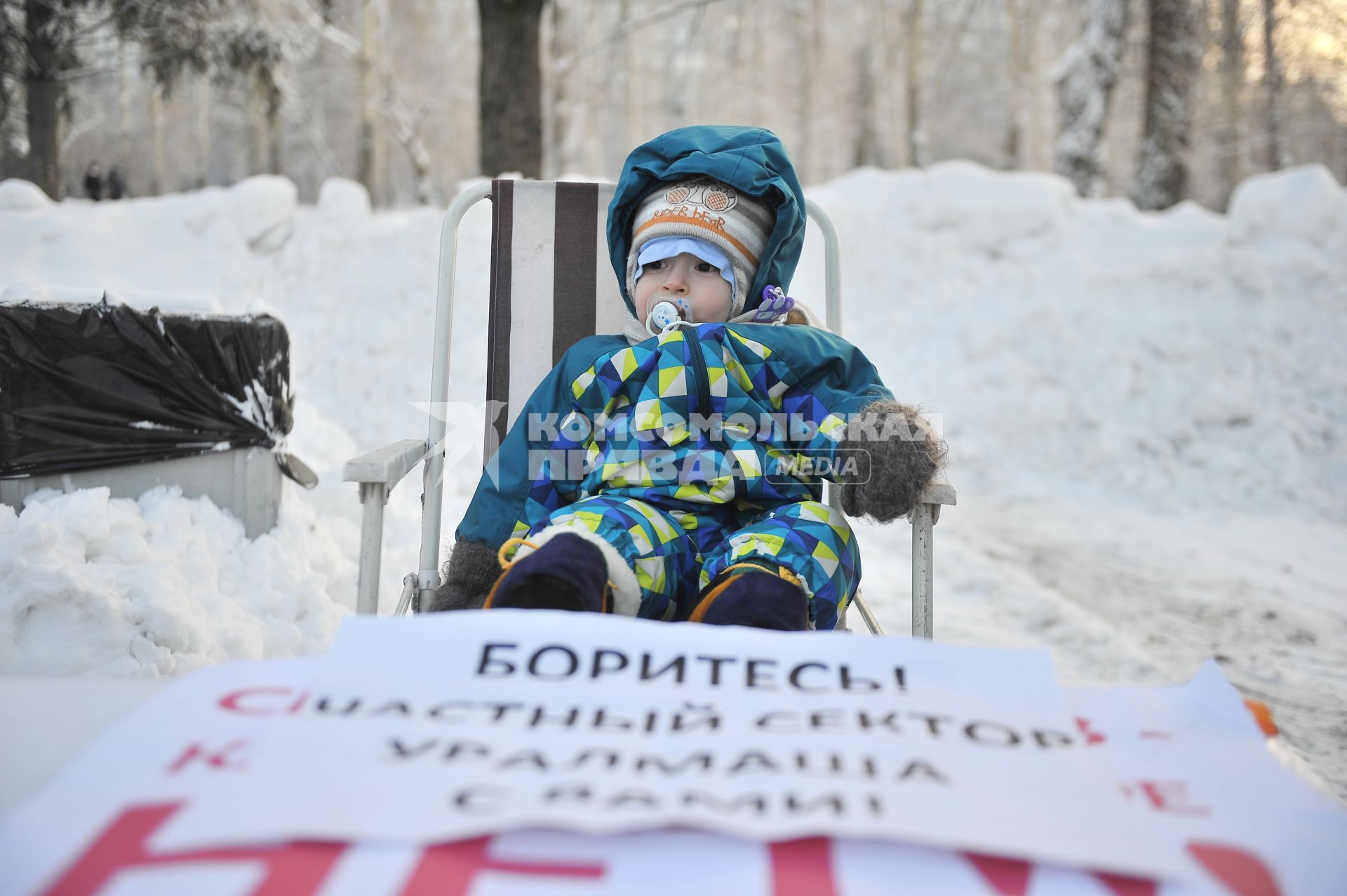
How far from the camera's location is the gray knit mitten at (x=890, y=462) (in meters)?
1.58

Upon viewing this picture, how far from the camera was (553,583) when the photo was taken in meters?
1.30

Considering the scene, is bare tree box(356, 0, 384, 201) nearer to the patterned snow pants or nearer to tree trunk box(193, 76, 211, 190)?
tree trunk box(193, 76, 211, 190)

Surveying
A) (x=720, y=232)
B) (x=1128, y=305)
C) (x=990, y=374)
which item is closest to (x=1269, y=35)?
(x=1128, y=305)

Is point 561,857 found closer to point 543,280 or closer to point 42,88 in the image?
point 543,280

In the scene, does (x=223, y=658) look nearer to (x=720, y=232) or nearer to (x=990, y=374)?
(x=720, y=232)

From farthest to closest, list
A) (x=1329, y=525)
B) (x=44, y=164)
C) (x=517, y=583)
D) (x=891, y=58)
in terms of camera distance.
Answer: (x=891, y=58) < (x=44, y=164) < (x=1329, y=525) < (x=517, y=583)

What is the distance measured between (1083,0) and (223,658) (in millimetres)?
10008

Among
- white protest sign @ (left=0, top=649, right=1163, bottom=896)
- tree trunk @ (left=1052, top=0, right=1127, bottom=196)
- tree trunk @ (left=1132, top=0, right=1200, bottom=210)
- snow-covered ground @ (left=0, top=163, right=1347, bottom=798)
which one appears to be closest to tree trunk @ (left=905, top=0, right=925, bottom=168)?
tree trunk @ (left=1052, top=0, right=1127, bottom=196)

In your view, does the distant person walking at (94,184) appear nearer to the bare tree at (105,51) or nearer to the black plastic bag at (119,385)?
the bare tree at (105,51)

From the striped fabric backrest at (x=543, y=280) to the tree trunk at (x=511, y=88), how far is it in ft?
12.8

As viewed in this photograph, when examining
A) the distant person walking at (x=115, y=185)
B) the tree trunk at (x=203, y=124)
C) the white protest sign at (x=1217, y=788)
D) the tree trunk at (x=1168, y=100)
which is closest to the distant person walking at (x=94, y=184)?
the distant person walking at (x=115, y=185)

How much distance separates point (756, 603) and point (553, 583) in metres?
0.30

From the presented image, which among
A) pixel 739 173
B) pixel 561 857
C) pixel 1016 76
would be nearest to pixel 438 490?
pixel 739 173

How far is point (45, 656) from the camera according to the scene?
186 cm
